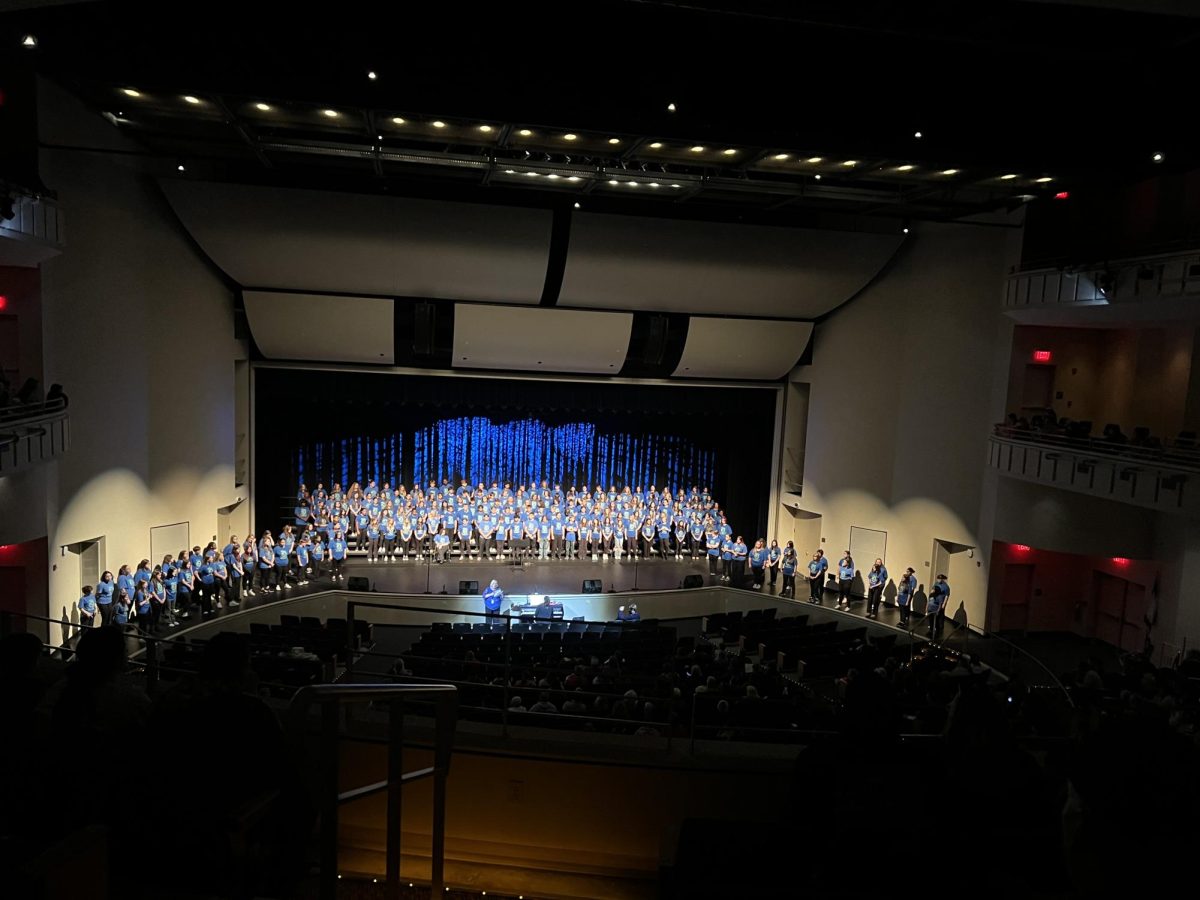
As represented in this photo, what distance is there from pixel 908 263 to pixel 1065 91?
5.04m

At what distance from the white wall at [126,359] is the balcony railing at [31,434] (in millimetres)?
1053

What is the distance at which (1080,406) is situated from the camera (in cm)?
1527

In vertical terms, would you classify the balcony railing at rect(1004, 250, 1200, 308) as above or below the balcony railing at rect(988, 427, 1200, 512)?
above

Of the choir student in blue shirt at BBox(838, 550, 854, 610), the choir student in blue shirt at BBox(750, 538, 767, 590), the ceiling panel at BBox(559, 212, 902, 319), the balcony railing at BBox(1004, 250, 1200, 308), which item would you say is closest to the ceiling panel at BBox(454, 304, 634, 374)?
the ceiling panel at BBox(559, 212, 902, 319)

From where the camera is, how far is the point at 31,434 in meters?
9.54

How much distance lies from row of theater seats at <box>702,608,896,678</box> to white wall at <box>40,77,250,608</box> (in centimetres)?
955

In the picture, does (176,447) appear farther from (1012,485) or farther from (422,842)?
(1012,485)

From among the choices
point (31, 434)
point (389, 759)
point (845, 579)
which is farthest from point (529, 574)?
point (389, 759)

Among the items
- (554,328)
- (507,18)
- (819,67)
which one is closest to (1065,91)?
(819,67)

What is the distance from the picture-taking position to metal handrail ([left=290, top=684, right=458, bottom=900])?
2273 millimetres

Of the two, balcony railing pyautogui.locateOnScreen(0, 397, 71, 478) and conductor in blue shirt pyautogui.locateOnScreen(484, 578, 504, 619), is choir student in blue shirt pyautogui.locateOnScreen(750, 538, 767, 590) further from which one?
balcony railing pyautogui.locateOnScreen(0, 397, 71, 478)

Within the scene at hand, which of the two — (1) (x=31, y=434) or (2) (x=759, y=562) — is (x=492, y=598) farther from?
(1) (x=31, y=434)

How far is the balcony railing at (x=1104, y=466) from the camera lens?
35.1 feet

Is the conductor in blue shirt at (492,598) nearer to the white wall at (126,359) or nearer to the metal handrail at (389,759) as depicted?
the white wall at (126,359)
